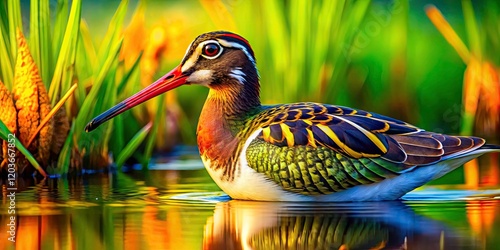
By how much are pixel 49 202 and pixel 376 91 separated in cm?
677

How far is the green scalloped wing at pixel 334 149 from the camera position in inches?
434

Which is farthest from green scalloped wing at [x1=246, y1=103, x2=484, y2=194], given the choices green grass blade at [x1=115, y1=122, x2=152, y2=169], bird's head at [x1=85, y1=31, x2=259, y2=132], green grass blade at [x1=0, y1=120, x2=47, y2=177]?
green grass blade at [x1=115, y1=122, x2=152, y2=169]

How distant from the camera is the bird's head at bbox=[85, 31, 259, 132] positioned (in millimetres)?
11812

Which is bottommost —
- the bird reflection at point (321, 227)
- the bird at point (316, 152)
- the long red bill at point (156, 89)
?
the bird reflection at point (321, 227)

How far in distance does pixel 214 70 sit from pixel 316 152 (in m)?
1.50

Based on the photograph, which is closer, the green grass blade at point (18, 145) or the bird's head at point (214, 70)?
the bird's head at point (214, 70)

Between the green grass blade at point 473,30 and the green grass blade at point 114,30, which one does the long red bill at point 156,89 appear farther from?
the green grass blade at point 473,30

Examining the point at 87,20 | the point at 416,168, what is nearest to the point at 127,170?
the point at 416,168

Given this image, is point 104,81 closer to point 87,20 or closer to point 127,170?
point 127,170

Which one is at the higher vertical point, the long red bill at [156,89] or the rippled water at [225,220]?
the long red bill at [156,89]

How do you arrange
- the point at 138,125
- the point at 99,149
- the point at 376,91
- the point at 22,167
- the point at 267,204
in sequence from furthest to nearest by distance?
the point at 376,91, the point at 138,125, the point at 99,149, the point at 22,167, the point at 267,204

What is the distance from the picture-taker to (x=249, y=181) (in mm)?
11047

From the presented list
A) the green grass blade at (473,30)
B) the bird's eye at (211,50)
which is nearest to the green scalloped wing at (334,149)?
the bird's eye at (211,50)

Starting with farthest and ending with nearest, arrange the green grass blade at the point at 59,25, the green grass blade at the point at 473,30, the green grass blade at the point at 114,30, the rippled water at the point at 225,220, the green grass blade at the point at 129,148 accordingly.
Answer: the green grass blade at the point at 473,30, the green grass blade at the point at 129,148, the green grass blade at the point at 114,30, the green grass blade at the point at 59,25, the rippled water at the point at 225,220
